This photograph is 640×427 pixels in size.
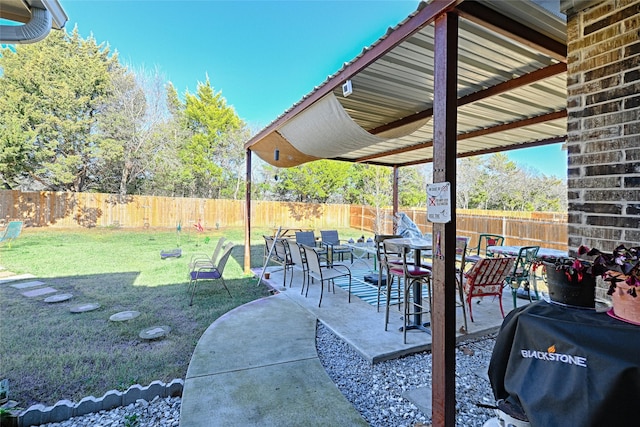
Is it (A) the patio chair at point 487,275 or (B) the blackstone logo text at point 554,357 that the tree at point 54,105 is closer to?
(A) the patio chair at point 487,275

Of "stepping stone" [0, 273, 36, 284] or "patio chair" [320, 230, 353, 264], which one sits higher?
"patio chair" [320, 230, 353, 264]

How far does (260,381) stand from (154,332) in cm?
158

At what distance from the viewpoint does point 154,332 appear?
332cm

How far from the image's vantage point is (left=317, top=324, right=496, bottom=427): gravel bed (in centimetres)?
204

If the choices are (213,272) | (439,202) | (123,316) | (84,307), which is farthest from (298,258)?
(439,202)

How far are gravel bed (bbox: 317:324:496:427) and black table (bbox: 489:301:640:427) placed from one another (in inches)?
33.0

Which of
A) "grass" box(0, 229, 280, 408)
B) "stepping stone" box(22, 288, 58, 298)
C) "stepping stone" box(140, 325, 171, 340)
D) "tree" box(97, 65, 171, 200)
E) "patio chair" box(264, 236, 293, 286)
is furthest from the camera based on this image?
"tree" box(97, 65, 171, 200)

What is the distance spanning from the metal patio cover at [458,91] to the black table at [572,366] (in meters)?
1.35

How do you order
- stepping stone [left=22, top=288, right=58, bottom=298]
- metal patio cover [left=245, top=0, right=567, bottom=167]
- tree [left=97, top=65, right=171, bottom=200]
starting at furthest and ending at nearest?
1. tree [left=97, top=65, right=171, bottom=200]
2. stepping stone [left=22, top=288, right=58, bottom=298]
3. metal patio cover [left=245, top=0, right=567, bottom=167]

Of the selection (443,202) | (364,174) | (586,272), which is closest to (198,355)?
(443,202)

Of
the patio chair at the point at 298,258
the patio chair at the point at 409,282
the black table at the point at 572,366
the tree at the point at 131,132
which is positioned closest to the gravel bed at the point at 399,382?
the patio chair at the point at 409,282

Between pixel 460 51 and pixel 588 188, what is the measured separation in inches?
62.7

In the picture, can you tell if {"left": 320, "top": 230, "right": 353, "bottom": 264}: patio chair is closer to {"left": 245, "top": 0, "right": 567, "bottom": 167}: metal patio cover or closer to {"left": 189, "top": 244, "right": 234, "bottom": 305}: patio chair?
{"left": 245, "top": 0, "right": 567, "bottom": 167}: metal patio cover

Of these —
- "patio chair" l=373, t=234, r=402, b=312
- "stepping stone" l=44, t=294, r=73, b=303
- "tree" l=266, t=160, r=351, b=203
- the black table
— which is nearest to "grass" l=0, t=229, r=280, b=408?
"stepping stone" l=44, t=294, r=73, b=303
